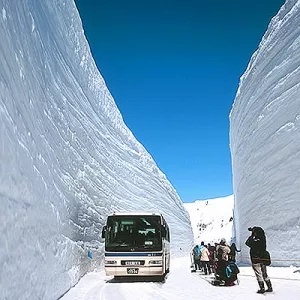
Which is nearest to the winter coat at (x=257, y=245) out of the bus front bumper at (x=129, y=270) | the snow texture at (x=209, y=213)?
the bus front bumper at (x=129, y=270)

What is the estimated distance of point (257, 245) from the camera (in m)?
8.76

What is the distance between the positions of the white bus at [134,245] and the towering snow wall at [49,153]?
1101 millimetres

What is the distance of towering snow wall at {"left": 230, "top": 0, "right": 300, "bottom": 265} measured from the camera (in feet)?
53.9

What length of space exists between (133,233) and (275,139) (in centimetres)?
928

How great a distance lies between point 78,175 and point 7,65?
8948 millimetres

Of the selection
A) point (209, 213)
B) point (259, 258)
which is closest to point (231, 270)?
point (259, 258)

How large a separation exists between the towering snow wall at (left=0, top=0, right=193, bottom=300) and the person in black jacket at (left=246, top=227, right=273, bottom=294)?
4.12 meters

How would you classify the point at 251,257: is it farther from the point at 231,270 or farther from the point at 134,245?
the point at 134,245

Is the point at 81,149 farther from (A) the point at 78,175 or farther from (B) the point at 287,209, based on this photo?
(B) the point at 287,209

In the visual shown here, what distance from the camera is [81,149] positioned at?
52.6ft

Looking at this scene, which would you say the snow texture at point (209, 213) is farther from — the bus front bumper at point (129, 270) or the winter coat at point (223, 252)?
the winter coat at point (223, 252)

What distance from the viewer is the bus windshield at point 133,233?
1216 centimetres

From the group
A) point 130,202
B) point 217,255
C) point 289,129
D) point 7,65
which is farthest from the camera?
point 130,202

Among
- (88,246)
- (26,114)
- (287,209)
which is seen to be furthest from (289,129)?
(26,114)
